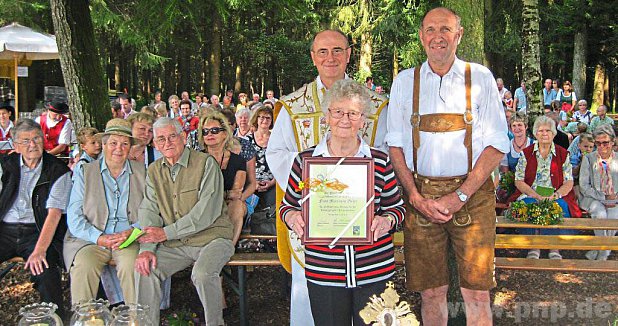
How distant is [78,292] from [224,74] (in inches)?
1546

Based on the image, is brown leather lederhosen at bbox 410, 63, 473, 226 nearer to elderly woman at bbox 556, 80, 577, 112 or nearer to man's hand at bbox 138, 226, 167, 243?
man's hand at bbox 138, 226, 167, 243

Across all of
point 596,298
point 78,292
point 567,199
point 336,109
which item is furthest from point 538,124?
point 78,292

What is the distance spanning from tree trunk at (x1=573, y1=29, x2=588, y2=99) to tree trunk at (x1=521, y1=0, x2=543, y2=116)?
15394 millimetres

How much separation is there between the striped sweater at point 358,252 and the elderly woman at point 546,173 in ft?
11.5

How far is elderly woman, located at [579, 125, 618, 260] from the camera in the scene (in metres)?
6.94

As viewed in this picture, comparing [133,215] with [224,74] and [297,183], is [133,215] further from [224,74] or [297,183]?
[224,74]

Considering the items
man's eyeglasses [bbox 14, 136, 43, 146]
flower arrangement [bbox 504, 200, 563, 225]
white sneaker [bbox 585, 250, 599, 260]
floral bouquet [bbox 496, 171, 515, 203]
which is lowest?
white sneaker [bbox 585, 250, 599, 260]

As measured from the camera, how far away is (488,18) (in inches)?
819

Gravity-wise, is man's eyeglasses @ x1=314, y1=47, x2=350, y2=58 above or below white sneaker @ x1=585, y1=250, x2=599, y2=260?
above

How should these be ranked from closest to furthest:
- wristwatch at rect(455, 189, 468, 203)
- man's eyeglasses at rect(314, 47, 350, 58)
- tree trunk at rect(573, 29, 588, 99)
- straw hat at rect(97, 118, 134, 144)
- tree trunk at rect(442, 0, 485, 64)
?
1. wristwatch at rect(455, 189, 468, 203)
2. man's eyeglasses at rect(314, 47, 350, 58)
3. straw hat at rect(97, 118, 134, 144)
4. tree trunk at rect(442, 0, 485, 64)
5. tree trunk at rect(573, 29, 588, 99)

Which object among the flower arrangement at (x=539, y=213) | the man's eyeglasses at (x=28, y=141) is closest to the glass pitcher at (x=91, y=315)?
the man's eyeglasses at (x=28, y=141)

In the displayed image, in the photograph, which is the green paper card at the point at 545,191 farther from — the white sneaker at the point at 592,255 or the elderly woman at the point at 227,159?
the elderly woman at the point at 227,159

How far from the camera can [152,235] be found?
15.4 feet

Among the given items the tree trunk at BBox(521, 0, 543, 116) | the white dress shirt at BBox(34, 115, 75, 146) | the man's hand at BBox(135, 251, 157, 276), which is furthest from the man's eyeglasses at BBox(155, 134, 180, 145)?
the tree trunk at BBox(521, 0, 543, 116)
